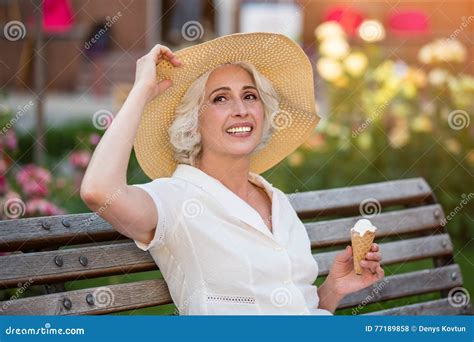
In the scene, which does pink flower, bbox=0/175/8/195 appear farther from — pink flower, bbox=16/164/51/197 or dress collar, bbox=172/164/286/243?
dress collar, bbox=172/164/286/243

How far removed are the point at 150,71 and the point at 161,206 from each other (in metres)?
0.36

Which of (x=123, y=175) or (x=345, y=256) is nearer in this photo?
(x=123, y=175)

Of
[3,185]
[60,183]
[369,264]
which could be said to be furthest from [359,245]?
[60,183]

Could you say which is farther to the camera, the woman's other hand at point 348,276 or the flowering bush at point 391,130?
the flowering bush at point 391,130

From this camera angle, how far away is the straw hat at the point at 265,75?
3.12 metres

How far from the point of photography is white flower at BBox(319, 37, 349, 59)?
21.6 feet

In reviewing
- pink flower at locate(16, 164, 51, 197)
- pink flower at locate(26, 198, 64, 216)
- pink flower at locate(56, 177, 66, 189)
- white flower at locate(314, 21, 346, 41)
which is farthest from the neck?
white flower at locate(314, 21, 346, 41)

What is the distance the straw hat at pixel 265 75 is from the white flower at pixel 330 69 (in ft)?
10.2

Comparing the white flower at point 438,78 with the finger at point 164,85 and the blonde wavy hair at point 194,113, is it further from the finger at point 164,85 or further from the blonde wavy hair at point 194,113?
the finger at point 164,85

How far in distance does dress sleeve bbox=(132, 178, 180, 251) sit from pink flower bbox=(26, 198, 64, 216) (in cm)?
152

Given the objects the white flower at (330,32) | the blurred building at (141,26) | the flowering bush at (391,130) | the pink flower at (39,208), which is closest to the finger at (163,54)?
the pink flower at (39,208)

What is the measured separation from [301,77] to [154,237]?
773mm

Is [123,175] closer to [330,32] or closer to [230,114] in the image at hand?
[230,114]

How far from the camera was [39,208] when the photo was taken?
454cm
